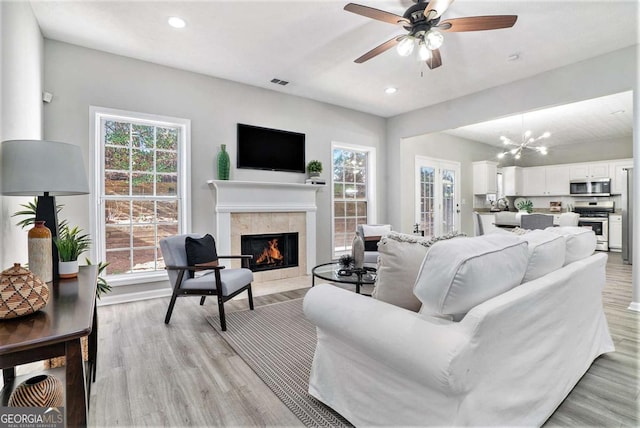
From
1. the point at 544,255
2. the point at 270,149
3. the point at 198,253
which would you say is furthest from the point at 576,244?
the point at 270,149

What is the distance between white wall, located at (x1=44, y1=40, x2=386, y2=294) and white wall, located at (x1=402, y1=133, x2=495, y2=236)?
1.16m

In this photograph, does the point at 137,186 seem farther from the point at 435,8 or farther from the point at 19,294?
the point at 435,8

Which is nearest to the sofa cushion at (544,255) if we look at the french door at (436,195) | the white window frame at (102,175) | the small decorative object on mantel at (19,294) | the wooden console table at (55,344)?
the wooden console table at (55,344)

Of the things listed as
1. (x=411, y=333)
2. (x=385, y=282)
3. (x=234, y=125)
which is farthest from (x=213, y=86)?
(x=411, y=333)

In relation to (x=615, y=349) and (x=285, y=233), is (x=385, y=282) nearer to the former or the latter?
(x=615, y=349)

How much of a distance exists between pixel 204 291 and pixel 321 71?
3.01m

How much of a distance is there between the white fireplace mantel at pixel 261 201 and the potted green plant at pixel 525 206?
261 inches

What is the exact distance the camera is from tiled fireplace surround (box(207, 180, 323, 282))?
423cm

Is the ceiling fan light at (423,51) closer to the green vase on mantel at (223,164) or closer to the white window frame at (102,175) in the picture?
the green vase on mantel at (223,164)

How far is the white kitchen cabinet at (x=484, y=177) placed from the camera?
793cm

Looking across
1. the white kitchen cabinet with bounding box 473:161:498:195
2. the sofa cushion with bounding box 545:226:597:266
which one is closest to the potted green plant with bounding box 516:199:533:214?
the white kitchen cabinet with bounding box 473:161:498:195

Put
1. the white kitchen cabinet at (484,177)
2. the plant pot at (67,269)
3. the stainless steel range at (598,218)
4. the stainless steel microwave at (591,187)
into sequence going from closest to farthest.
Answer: the plant pot at (67,269), the stainless steel range at (598,218), the stainless steel microwave at (591,187), the white kitchen cabinet at (484,177)

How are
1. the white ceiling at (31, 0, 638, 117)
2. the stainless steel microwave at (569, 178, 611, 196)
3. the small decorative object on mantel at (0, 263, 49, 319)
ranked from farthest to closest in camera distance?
the stainless steel microwave at (569, 178, 611, 196) → the white ceiling at (31, 0, 638, 117) → the small decorative object on mantel at (0, 263, 49, 319)

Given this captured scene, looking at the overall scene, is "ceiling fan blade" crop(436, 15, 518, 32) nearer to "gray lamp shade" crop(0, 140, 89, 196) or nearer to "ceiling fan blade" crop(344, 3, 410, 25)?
"ceiling fan blade" crop(344, 3, 410, 25)
